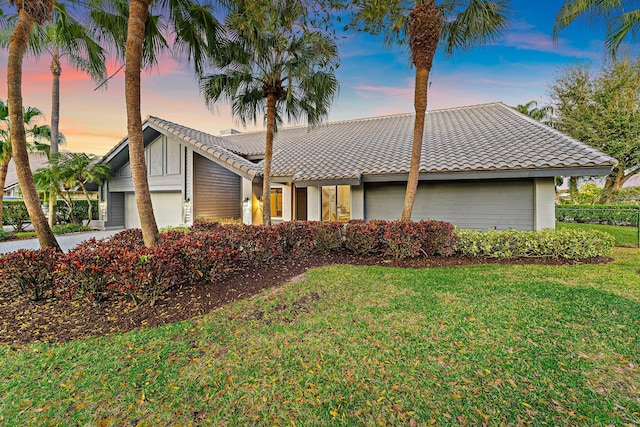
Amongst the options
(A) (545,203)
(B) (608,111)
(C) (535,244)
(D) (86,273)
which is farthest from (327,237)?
(B) (608,111)

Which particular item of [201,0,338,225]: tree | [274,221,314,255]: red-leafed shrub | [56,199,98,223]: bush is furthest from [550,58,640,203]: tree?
[56,199,98,223]: bush

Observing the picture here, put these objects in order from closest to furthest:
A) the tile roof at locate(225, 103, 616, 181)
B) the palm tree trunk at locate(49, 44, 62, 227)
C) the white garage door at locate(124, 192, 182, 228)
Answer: the tile roof at locate(225, 103, 616, 181)
the white garage door at locate(124, 192, 182, 228)
the palm tree trunk at locate(49, 44, 62, 227)

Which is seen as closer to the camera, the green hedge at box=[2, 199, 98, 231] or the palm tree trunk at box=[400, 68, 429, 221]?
the palm tree trunk at box=[400, 68, 429, 221]

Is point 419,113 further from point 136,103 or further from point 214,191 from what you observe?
point 214,191

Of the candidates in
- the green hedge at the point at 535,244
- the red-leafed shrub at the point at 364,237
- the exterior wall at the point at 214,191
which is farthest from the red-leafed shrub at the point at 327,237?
the exterior wall at the point at 214,191

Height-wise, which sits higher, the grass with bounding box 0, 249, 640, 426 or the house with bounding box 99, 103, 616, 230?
the house with bounding box 99, 103, 616, 230

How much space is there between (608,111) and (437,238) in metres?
23.2

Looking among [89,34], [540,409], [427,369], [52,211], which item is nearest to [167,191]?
[52,211]

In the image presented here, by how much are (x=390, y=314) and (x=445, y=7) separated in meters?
8.34

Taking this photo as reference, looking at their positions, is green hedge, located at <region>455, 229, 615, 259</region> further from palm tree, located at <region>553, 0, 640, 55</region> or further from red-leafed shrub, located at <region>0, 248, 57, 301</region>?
red-leafed shrub, located at <region>0, 248, 57, 301</region>

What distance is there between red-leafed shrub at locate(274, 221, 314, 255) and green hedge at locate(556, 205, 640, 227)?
1920 cm

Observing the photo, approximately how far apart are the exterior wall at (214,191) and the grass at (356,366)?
10.0 meters

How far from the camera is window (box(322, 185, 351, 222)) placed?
12.2 metres

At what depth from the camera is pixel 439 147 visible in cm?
1114
